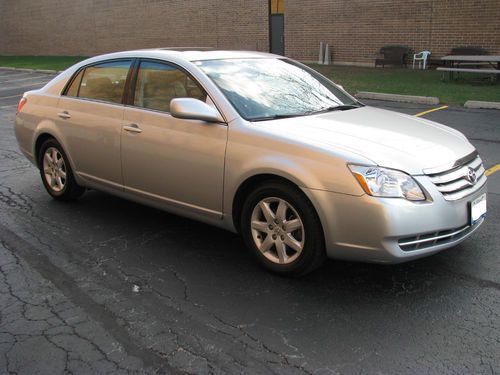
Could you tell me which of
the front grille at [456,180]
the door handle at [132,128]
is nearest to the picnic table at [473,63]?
the front grille at [456,180]

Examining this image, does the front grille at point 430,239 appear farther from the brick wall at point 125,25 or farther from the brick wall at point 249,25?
the brick wall at point 125,25

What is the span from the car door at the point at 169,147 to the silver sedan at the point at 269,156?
0.03 ft

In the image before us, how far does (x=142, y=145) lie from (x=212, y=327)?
6.38 ft

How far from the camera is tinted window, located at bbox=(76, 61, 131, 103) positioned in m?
5.08

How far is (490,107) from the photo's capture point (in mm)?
11289

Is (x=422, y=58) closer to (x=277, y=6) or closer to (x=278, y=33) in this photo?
(x=278, y=33)

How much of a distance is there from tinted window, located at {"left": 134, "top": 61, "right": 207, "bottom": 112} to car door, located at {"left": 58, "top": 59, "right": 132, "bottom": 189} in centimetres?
23

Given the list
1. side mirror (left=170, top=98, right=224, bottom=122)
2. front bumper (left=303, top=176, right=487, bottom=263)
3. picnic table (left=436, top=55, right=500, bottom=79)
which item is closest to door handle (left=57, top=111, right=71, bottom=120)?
side mirror (left=170, top=98, right=224, bottom=122)

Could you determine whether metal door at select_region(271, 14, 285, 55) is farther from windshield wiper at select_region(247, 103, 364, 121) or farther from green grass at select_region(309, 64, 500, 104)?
windshield wiper at select_region(247, 103, 364, 121)

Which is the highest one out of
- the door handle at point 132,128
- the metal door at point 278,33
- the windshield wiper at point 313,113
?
the metal door at point 278,33

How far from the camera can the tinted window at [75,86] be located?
18.3 ft

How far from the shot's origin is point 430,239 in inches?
139

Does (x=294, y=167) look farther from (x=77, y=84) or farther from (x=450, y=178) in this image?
(x=77, y=84)

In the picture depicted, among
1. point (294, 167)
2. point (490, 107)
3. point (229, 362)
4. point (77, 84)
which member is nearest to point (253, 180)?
point (294, 167)
